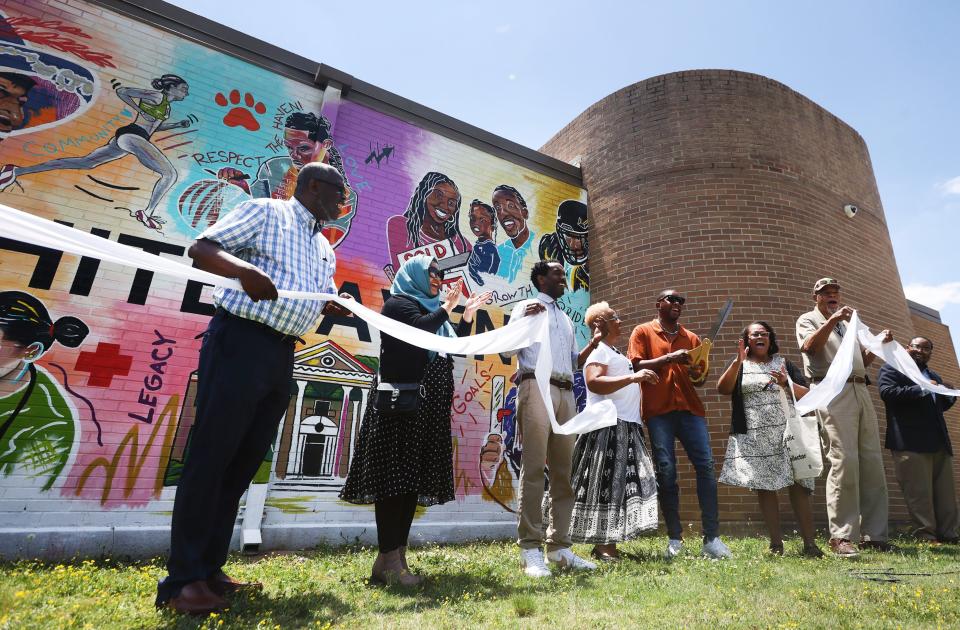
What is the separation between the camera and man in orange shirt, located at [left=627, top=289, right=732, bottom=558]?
12.2ft

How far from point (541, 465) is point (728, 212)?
4.34 meters

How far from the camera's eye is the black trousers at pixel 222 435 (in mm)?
2125

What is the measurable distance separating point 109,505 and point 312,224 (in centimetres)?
297

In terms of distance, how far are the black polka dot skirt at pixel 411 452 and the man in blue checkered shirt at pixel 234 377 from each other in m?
0.60

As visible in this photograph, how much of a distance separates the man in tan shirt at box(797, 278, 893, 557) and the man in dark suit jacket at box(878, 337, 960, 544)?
1397mm

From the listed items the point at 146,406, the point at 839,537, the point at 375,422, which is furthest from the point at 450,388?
the point at 839,537

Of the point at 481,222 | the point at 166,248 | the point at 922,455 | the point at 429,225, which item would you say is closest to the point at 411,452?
the point at 166,248

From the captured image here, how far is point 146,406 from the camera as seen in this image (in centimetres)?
416

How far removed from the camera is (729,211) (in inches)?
239

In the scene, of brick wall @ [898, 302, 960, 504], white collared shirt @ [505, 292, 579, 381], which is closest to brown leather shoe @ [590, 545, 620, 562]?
white collared shirt @ [505, 292, 579, 381]

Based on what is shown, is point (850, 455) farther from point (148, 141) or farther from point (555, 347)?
point (148, 141)

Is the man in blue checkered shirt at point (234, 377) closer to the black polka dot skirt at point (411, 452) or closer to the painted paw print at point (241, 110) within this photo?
the black polka dot skirt at point (411, 452)

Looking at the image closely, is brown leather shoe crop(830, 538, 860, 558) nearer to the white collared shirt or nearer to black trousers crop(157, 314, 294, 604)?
the white collared shirt

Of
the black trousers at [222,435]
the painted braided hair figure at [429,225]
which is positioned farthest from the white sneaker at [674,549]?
the painted braided hair figure at [429,225]
